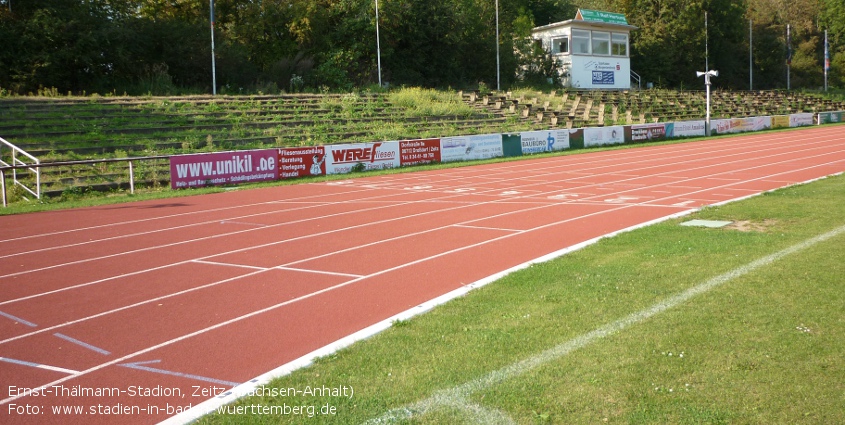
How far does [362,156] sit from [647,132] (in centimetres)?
1962

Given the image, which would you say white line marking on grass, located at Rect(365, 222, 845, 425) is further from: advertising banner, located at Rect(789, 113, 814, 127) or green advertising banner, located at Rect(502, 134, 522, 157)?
advertising banner, located at Rect(789, 113, 814, 127)

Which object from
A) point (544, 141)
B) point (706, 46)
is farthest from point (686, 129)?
point (706, 46)

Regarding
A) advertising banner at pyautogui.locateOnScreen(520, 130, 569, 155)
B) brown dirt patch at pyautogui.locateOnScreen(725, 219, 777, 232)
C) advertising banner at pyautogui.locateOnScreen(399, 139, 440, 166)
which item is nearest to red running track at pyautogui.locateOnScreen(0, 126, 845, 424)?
brown dirt patch at pyautogui.locateOnScreen(725, 219, 777, 232)

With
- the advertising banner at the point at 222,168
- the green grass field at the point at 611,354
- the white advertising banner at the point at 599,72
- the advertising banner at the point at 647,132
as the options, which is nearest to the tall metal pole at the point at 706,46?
the white advertising banner at the point at 599,72

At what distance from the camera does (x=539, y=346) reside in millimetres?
5992

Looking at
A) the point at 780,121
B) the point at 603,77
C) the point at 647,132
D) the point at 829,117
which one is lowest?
the point at 647,132

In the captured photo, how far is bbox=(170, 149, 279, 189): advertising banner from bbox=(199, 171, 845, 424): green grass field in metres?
16.5

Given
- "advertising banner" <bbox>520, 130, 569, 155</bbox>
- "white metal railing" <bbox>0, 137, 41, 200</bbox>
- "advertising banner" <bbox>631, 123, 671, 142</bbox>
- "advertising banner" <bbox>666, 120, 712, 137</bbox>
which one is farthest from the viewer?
"advertising banner" <bbox>666, 120, 712, 137</bbox>

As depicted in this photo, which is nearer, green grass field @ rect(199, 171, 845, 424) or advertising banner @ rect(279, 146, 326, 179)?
green grass field @ rect(199, 171, 845, 424)

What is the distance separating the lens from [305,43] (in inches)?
2004

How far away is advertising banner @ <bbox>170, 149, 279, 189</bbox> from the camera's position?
22531 millimetres

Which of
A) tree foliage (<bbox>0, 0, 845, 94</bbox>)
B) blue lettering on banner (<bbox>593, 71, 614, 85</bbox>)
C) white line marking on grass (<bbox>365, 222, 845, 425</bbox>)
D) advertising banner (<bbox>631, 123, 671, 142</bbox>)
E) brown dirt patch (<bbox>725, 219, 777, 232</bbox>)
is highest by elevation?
tree foliage (<bbox>0, 0, 845, 94</bbox>)

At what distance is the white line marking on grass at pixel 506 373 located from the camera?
4.70 metres

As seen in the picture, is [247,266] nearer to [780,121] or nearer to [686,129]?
[686,129]
